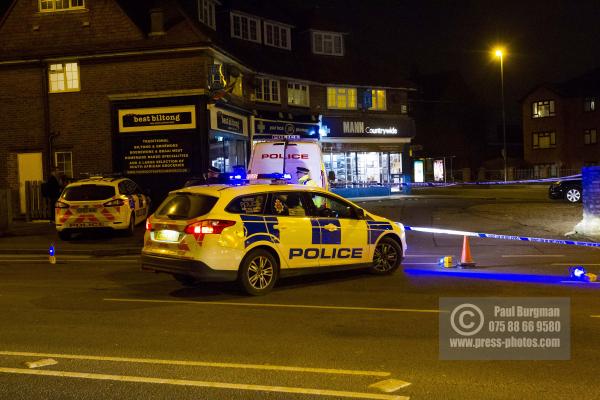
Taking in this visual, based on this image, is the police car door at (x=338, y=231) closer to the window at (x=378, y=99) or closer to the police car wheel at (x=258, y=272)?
the police car wheel at (x=258, y=272)

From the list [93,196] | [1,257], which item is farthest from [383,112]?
[1,257]

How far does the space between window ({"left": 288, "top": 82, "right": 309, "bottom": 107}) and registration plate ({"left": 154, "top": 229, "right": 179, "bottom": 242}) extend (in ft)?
81.4

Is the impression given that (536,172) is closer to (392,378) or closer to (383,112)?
(383,112)

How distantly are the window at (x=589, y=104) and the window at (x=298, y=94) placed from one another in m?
33.0

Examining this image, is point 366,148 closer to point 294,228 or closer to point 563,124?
point 294,228

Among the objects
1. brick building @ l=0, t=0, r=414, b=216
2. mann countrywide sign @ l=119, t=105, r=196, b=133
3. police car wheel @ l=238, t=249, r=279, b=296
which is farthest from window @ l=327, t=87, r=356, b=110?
police car wheel @ l=238, t=249, r=279, b=296

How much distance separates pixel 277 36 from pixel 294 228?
26.3 m

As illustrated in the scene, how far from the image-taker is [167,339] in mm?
7078

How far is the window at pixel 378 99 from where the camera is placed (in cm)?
3779

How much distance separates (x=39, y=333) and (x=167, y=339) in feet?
5.09

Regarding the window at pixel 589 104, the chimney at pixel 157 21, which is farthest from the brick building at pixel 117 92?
the window at pixel 589 104

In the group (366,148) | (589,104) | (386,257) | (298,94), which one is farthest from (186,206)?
(589,104)

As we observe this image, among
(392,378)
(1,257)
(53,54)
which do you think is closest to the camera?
(392,378)

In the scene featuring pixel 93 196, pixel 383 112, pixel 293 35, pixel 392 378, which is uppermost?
pixel 293 35
